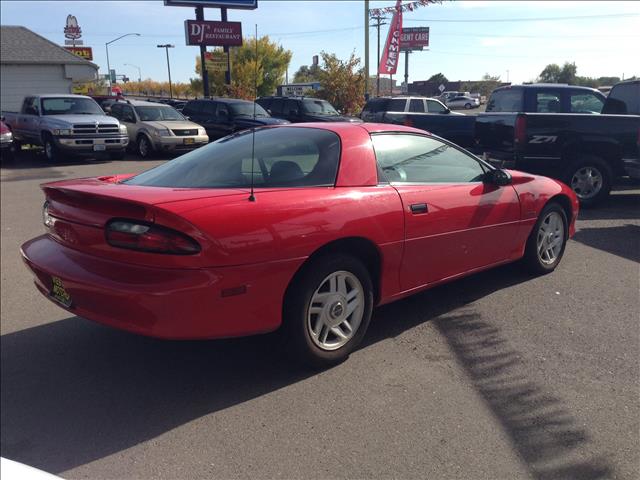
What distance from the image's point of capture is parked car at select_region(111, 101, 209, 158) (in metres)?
15.9

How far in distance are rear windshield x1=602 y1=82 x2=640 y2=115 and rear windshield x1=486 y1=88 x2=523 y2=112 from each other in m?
1.51

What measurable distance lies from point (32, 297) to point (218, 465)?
3.14 meters

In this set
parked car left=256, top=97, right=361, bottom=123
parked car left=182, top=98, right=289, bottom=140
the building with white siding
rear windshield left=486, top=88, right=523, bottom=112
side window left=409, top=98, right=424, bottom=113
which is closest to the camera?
rear windshield left=486, top=88, right=523, bottom=112

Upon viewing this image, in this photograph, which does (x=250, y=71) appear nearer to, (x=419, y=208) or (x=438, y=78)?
(x=419, y=208)

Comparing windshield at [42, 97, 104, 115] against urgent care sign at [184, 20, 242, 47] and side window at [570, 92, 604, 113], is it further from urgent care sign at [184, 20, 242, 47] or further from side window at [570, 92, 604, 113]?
urgent care sign at [184, 20, 242, 47]

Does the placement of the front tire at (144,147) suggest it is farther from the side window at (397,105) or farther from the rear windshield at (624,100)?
the rear windshield at (624,100)

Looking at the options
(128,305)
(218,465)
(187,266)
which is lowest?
(218,465)

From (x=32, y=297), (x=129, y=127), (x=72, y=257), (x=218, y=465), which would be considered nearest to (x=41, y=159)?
(x=129, y=127)

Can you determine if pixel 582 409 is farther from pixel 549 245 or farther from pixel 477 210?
pixel 549 245

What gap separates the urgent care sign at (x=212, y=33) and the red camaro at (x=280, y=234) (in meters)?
24.9

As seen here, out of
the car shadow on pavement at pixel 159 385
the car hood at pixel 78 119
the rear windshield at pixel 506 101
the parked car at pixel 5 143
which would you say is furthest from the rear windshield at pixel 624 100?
the parked car at pixel 5 143

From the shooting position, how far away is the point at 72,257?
3242 millimetres

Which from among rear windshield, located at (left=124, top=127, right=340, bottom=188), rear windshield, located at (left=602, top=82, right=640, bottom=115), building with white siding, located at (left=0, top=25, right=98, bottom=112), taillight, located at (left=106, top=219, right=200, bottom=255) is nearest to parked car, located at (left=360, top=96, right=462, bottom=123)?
rear windshield, located at (left=602, top=82, right=640, bottom=115)

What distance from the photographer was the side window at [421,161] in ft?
13.1
